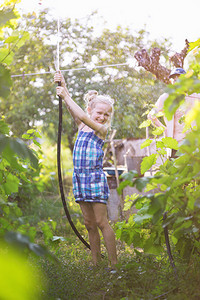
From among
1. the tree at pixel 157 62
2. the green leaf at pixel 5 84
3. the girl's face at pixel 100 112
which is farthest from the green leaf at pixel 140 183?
the tree at pixel 157 62

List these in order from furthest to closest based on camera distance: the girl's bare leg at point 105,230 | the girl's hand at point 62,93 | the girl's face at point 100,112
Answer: the girl's face at point 100,112 < the girl's hand at point 62,93 < the girl's bare leg at point 105,230

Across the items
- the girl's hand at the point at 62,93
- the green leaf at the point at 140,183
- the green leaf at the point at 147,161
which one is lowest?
the green leaf at the point at 147,161

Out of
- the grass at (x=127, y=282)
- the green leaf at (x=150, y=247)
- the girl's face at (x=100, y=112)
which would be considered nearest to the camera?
the grass at (x=127, y=282)

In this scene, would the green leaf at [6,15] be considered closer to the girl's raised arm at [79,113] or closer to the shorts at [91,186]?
the girl's raised arm at [79,113]

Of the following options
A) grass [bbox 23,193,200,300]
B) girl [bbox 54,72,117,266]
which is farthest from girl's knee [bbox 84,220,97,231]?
grass [bbox 23,193,200,300]

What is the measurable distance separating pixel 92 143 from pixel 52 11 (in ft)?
20.8

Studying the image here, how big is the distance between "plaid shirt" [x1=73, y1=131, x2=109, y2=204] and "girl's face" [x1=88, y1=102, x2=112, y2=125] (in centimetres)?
12

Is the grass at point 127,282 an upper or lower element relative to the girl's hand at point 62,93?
lower

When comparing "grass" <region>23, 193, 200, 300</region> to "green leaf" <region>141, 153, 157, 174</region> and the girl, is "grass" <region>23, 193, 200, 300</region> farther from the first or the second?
"green leaf" <region>141, 153, 157, 174</region>

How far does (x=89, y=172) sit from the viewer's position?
2.85m

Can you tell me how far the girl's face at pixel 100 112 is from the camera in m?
2.99

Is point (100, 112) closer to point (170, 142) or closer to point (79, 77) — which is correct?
point (170, 142)

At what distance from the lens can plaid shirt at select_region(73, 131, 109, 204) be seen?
279cm

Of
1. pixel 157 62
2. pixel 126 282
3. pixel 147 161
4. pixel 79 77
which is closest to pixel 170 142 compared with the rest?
pixel 147 161
